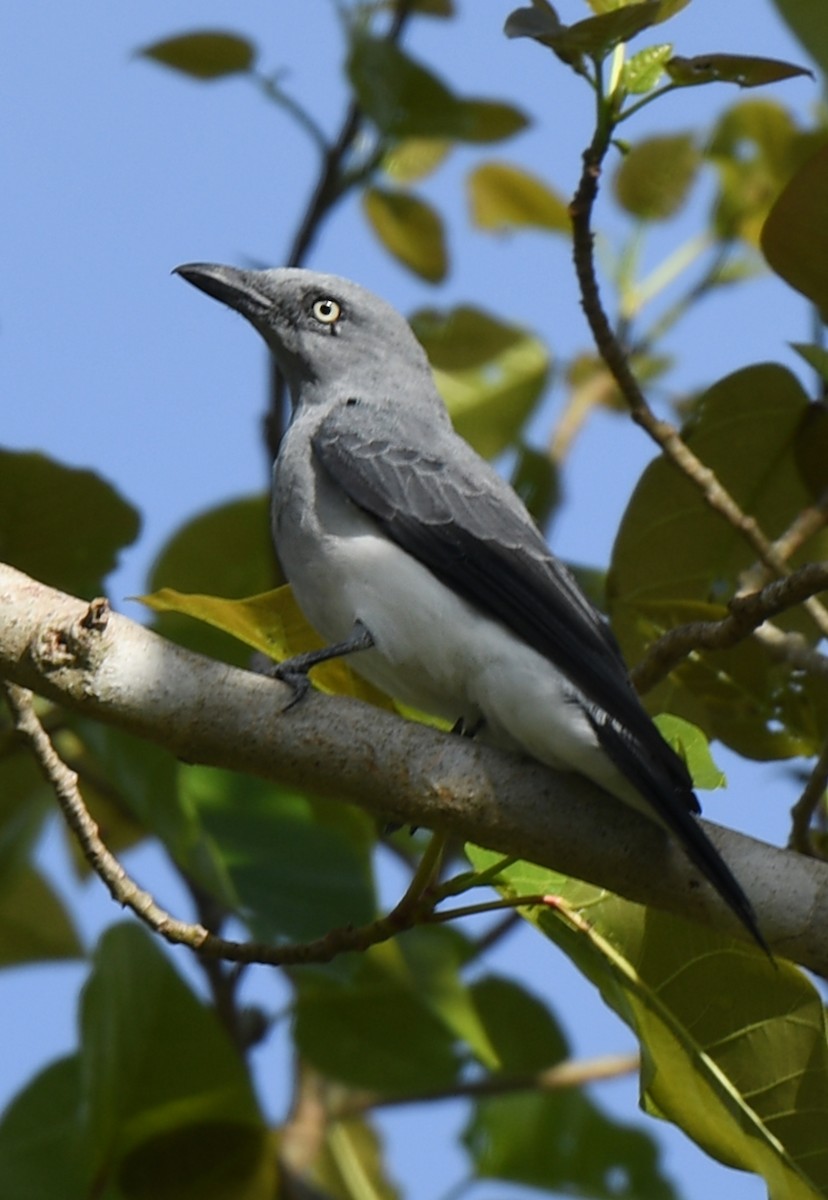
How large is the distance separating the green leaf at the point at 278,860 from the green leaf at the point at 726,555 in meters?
0.87

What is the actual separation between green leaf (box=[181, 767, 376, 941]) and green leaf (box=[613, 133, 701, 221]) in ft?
7.42

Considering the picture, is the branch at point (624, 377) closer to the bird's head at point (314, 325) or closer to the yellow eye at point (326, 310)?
the bird's head at point (314, 325)

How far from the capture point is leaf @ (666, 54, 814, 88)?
11.1ft

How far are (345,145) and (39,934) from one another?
8.01ft

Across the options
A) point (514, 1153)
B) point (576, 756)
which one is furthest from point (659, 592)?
point (514, 1153)

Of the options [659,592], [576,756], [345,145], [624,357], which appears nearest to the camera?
[576,756]

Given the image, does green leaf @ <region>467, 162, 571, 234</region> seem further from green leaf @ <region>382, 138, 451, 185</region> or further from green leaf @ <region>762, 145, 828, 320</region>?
green leaf @ <region>762, 145, 828, 320</region>

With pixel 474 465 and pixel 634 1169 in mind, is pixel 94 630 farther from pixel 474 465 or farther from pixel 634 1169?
pixel 634 1169

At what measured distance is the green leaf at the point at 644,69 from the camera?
11.2ft

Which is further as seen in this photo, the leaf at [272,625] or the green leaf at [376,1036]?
the green leaf at [376,1036]

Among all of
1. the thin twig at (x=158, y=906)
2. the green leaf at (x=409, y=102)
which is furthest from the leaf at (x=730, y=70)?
the thin twig at (x=158, y=906)

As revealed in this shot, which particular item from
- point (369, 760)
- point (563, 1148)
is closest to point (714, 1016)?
point (369, 760)

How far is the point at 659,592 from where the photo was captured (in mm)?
4121

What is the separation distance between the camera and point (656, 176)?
208 inches
